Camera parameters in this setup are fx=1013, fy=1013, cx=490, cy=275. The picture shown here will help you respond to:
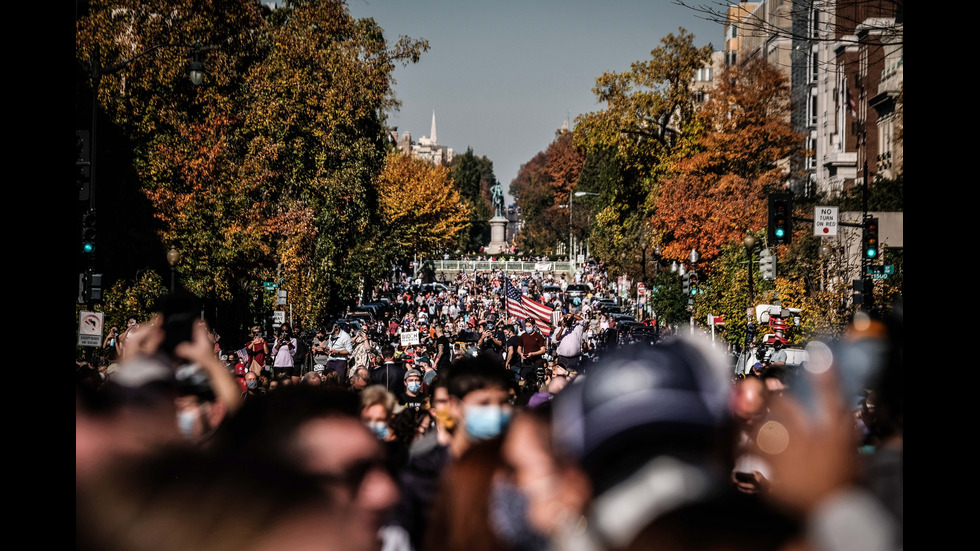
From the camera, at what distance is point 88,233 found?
18656 millimetres

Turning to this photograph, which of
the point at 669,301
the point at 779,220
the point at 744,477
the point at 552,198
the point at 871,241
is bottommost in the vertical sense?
the point at 669,301

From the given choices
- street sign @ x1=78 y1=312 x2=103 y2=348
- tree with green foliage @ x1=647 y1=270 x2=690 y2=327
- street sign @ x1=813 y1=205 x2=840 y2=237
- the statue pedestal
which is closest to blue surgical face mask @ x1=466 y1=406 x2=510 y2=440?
street sign @ x1=78 y1=312 x2=103 y2=348

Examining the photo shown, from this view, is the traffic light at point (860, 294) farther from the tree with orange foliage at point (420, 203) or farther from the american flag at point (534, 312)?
the tree with orange foliage at point (420, 203)

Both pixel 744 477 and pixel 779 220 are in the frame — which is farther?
pixel 779 220

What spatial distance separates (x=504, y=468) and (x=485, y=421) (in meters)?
0.45

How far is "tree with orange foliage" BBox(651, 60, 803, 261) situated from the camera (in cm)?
4353

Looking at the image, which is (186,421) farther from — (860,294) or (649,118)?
(649,118)

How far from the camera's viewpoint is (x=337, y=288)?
129 feet

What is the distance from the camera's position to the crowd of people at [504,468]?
245 centimetres

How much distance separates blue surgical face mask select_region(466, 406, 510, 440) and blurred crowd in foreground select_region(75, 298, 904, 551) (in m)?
0.02

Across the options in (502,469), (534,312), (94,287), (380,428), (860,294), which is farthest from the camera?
(534,312)

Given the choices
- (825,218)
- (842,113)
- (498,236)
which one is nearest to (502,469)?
(825,218)

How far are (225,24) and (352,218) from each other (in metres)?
12.9

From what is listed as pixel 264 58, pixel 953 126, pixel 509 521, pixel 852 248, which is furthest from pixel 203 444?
pixel 264 58
